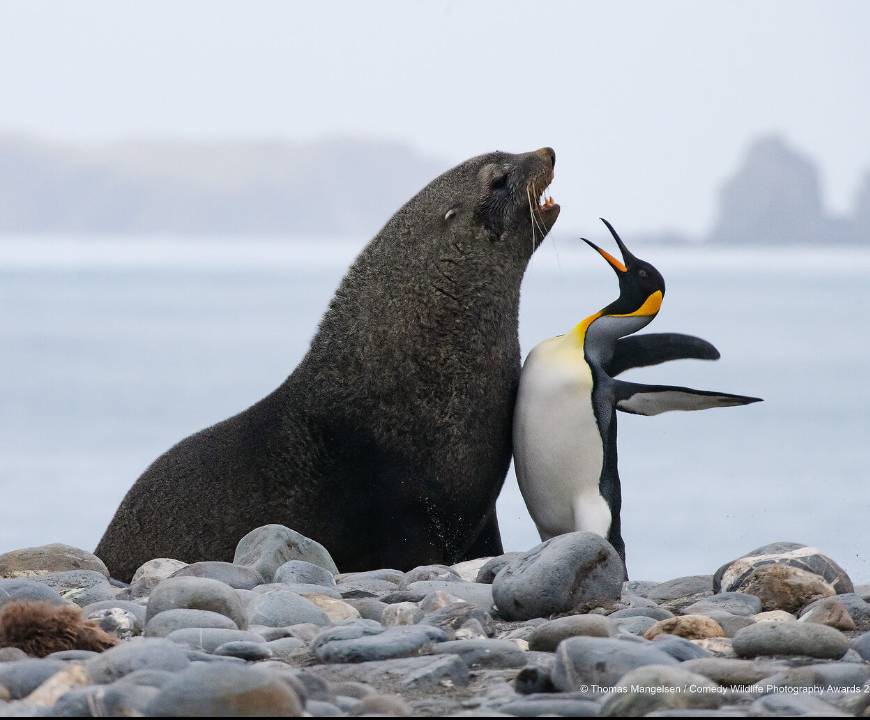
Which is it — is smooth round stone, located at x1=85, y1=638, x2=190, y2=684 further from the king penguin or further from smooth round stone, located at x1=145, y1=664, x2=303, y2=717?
the king penguin

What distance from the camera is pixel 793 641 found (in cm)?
378

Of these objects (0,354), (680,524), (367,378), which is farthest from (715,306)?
(367,378)

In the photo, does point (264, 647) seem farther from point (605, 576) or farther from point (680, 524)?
point (680, 524)

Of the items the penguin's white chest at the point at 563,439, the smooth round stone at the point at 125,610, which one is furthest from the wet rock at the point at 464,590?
the penguin's white chest at the point at 563,439

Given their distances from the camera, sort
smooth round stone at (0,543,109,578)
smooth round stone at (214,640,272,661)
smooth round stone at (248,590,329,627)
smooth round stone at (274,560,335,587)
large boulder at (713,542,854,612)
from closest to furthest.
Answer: smooth round stone at (214,640,272,661) < smooth round stone at (248,590,329,627) < large boulder at (713,542,854,612) < smooth round stone at (274,560,335,587) < smooth round stone at (0,543,109,578)

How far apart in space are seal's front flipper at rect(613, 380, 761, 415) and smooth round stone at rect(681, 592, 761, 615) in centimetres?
173

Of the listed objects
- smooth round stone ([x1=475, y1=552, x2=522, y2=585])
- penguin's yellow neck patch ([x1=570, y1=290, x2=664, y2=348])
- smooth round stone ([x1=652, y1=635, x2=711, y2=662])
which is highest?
penguin's yellow neck patch ([x1=570, y1=290, x2=664, y2=348])

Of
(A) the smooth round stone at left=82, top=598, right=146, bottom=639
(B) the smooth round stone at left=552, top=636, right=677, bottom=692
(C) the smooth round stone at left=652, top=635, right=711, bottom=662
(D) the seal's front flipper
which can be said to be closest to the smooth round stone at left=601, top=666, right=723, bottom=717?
(B) the smooth round stone at left=552, top=636, right=677, bottom=692

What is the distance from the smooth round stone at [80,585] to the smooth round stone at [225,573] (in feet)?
0.98

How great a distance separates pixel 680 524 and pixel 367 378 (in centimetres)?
1582

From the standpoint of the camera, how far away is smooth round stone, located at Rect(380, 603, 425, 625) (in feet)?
14.3

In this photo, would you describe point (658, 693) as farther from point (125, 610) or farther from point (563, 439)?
point (563, 439)

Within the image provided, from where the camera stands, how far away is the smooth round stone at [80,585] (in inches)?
197

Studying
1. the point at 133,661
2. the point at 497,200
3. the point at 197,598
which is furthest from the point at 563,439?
the point at 133,661
